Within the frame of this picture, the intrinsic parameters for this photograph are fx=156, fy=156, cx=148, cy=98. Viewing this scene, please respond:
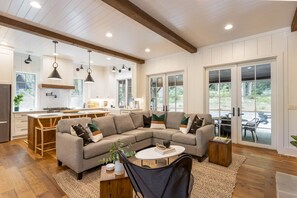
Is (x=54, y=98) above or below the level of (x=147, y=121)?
above

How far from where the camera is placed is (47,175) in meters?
2.60

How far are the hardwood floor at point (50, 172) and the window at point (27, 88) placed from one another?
2377 mm

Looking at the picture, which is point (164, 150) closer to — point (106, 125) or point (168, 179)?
point (168, 179)

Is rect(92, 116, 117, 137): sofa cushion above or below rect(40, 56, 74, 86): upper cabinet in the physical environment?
below

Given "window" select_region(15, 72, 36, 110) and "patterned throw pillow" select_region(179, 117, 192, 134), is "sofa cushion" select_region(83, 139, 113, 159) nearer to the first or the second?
"patterned throw pillow" select_region(179, 117, 192, 134)

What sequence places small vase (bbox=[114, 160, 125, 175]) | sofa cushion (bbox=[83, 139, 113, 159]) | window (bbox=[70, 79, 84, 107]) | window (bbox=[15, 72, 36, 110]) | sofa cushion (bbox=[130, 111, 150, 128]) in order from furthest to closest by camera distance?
window (bbox=[70, 79, 84, 107])
window (bbox=[15, 72, 36, 110])
sofa cushion (bbox=[130, 111, 150, 128])
sofa cushion (bbox=[83, 139, 113, 159])
small vase (bbox=[114, 160, 125, 175])

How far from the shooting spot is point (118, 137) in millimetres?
3320

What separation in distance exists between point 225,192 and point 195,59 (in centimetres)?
A: 391

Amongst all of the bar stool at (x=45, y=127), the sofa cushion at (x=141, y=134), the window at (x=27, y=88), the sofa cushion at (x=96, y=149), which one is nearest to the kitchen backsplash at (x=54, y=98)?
the window at (x=27, y=88)

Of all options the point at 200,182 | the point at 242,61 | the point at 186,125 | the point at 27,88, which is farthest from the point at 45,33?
the point at 242,61

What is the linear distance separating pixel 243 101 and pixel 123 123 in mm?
3291

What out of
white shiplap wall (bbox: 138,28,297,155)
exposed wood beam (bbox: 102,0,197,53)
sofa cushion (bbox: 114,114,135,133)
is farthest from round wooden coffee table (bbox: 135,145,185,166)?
white shiplap wall (bbox: 138,28,297,155)

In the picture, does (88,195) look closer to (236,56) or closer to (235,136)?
(235,136)

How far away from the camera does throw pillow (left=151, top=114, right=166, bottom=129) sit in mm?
4176
